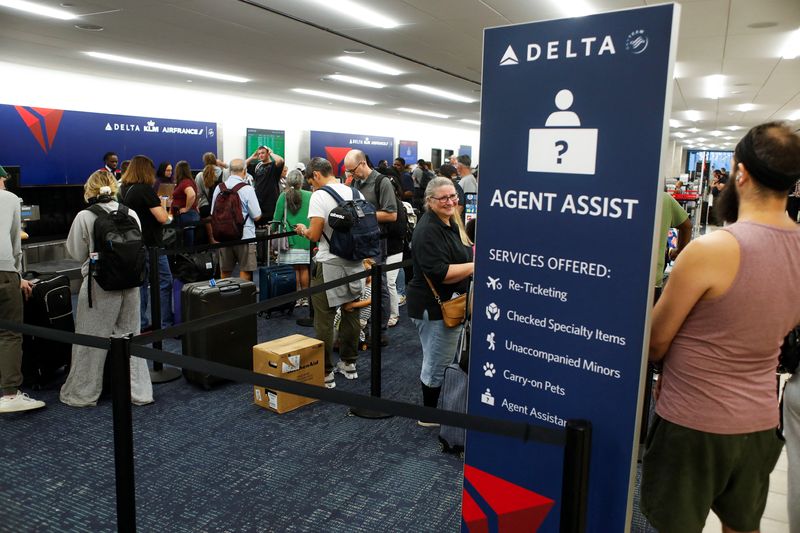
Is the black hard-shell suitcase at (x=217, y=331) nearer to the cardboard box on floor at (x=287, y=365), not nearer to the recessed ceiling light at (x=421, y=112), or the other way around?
the cardboard box on floor at (x=287, y=365)

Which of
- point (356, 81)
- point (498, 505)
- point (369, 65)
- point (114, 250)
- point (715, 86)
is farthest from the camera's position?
point (715, 86)

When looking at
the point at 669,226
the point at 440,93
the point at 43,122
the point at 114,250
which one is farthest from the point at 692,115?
the point at 114,250

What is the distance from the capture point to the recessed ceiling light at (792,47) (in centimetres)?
632

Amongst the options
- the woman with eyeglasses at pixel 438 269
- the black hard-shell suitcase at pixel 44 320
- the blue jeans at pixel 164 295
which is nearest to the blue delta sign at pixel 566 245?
the woman with eyeglasses at pixel 438 269

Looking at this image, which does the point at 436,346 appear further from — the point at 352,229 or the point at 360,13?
the point at 360,13

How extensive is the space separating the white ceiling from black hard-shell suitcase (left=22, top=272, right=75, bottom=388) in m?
2.63

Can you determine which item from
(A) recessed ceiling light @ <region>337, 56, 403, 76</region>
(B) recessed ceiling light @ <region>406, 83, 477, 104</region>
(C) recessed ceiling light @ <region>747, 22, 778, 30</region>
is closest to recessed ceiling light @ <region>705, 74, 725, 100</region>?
(C) recessed ceiling light @ <region>747, 22, 778, 30</region>

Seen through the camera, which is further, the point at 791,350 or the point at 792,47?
the point at 792,47

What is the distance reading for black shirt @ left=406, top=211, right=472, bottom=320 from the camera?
3.03 metres

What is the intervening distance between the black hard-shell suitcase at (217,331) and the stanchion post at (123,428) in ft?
6.62

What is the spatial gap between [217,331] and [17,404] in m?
1.25

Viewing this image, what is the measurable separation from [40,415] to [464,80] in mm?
7988

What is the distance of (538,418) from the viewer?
5.55 feet

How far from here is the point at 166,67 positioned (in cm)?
901
